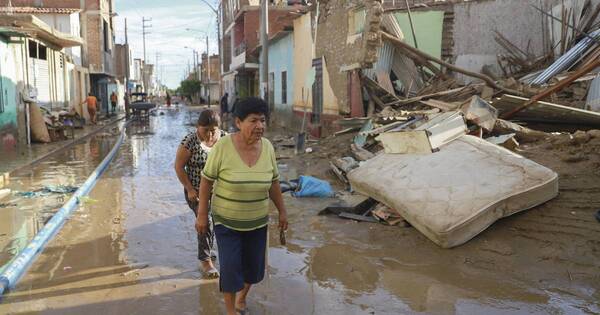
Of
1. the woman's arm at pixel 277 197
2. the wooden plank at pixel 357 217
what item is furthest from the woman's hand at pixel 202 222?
the wooden plank at pixel 357 217

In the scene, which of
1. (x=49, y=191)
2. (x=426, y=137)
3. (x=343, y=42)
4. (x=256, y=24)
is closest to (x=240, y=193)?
(x=426, y=137)

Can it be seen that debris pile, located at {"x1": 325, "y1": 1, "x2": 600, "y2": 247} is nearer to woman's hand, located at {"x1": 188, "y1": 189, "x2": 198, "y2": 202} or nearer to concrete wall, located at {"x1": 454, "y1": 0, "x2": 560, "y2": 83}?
concrete wall, located at {"x1": 454, "y1": 0, "x2": 560, "y2": 83}

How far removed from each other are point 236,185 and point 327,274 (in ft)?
6.19

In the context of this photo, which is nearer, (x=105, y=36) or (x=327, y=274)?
(x=327, y=274)

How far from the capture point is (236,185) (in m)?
3.57

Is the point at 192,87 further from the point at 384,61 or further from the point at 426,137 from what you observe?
the point at 426,137

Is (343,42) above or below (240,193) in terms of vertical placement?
above

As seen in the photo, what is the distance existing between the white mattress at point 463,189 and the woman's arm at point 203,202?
2.58 m

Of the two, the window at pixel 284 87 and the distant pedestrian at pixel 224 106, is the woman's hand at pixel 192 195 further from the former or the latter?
the distant pedestrian at pixel 224 106

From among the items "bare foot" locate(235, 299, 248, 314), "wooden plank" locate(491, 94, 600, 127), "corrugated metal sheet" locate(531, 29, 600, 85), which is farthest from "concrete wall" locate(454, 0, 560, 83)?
"bare foot" locate(235, 299, 248, 314)

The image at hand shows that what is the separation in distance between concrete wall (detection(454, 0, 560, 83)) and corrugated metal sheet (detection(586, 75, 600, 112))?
4883mm

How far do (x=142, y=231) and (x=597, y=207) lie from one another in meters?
5.19

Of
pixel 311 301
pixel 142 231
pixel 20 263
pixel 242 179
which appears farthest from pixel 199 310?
pixel 142 231

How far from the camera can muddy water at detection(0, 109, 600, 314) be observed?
4270 millimetres
